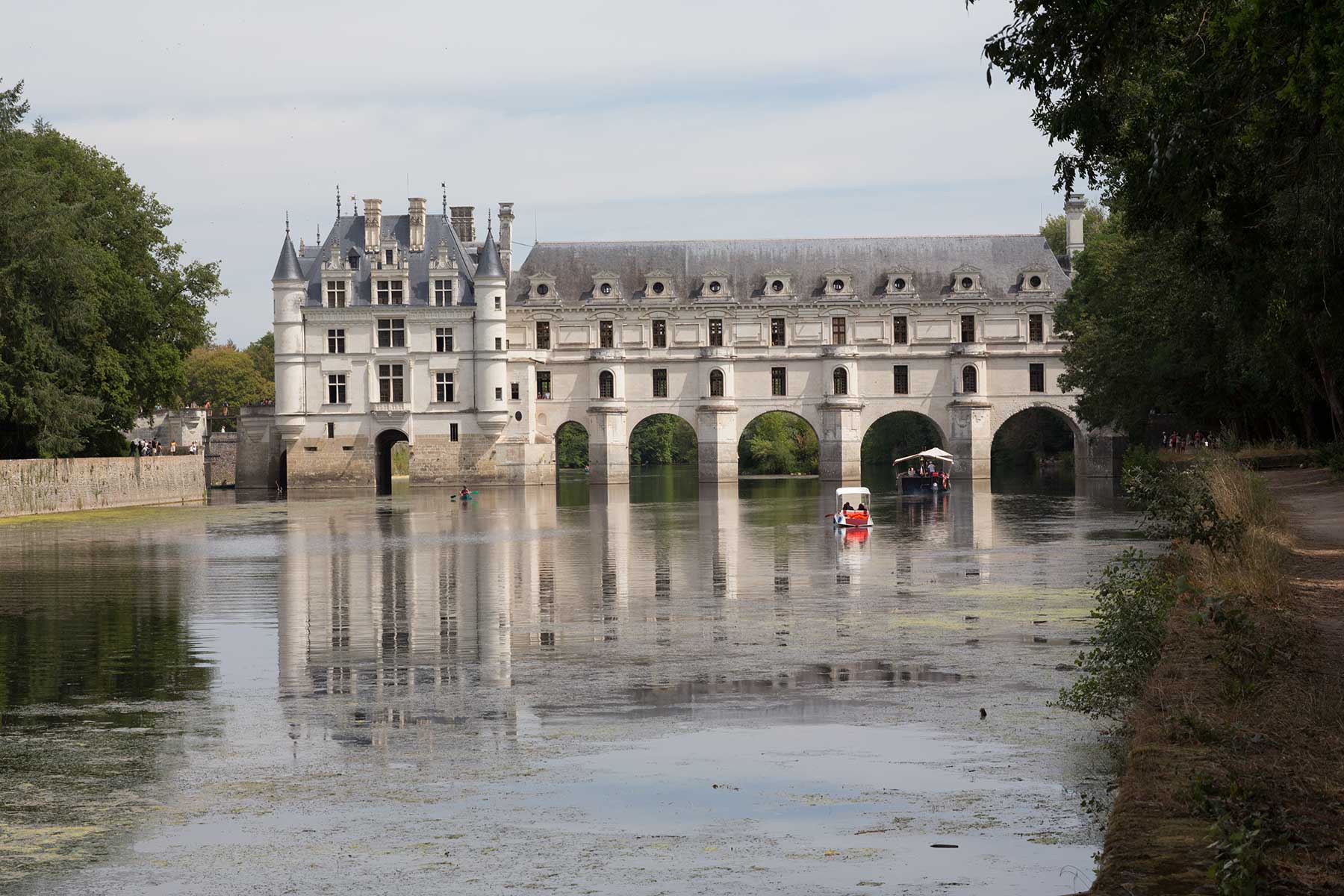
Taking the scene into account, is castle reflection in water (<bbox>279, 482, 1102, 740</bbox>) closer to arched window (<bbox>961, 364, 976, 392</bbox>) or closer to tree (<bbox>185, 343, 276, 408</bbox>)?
arched window (<bbox>961, 364, 976, 392</bbox>)

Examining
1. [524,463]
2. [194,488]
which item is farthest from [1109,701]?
[524,463]

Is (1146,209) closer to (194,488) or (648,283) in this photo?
(194,488)

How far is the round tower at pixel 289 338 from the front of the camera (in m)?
82.1

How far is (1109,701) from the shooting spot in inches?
486

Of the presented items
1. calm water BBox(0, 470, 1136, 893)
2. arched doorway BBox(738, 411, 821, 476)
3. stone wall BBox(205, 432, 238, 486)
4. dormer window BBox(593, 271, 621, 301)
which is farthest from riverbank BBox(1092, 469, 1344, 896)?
arched doorway BBox(738, 411, 821, 476)

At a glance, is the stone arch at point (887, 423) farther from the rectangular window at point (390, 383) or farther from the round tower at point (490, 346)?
the rectangular window at point (390, 383)

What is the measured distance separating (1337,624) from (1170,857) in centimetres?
808

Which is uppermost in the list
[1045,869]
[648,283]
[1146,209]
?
[648,283]

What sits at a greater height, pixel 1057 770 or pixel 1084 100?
pixel 1084 100

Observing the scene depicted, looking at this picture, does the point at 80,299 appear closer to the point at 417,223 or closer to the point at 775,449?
the point at 417,223

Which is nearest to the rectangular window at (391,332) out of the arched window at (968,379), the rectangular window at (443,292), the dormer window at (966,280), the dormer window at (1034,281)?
the rectangular window at (443,292)

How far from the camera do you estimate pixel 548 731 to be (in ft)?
41.8

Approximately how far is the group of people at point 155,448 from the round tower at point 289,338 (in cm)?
482

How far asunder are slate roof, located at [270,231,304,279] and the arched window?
33453 mm
